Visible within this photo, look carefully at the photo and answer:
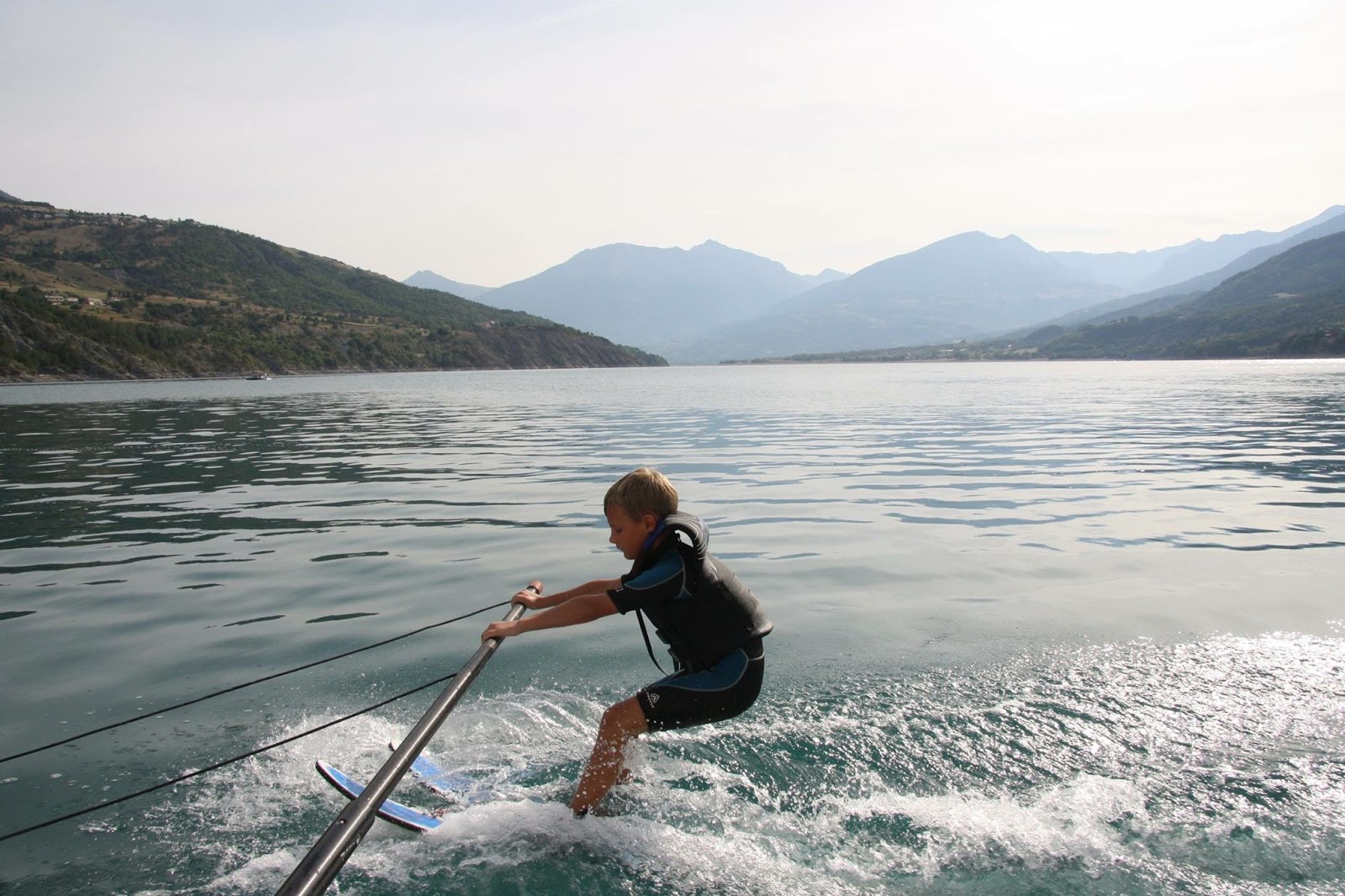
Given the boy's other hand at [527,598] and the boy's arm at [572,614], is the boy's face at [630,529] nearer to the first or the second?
the boy's arm at [572,614]

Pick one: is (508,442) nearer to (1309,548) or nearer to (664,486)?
(1309,548)

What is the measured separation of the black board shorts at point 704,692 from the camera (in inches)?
228

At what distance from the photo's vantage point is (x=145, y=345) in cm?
11706

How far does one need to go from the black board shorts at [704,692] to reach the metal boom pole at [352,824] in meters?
1.34

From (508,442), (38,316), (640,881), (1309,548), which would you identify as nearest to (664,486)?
(640,881)

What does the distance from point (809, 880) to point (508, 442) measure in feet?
90.7

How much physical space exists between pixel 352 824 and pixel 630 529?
96.7 inches

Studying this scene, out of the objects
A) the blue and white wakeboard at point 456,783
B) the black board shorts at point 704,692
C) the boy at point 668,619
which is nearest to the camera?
the boy at point 668,619

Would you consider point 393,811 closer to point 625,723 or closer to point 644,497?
point 625,723

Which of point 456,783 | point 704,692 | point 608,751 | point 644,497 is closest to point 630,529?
point 644,497

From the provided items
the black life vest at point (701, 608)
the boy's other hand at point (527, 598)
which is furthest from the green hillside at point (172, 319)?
the black life vest at point (701, 608)

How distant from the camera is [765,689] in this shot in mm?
7871

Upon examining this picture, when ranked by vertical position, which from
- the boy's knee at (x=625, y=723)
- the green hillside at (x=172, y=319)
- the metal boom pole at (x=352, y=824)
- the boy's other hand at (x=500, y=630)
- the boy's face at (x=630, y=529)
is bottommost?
the boy's knee at (x=625, y=723)

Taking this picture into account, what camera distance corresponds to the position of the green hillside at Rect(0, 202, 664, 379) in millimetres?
107625
